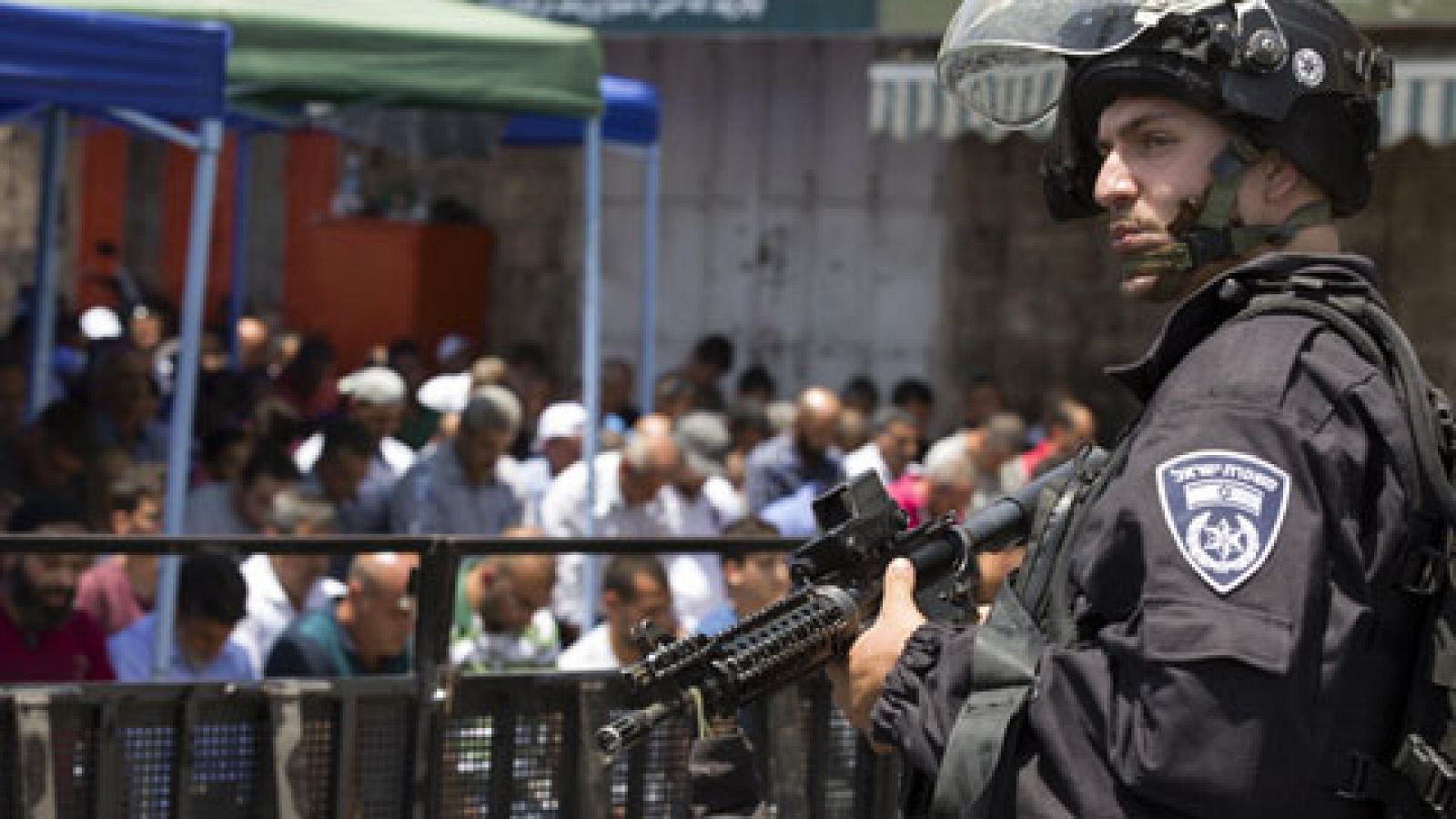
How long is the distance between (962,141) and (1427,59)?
11.3 feet

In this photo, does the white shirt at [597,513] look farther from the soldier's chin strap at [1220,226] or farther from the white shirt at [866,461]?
the soldier's chin strap at [1220,226]

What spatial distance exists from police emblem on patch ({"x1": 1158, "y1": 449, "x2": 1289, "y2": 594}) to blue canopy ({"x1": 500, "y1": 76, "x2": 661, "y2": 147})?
391 inches

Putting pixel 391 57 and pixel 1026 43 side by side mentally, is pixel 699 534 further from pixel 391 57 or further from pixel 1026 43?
pixel 1026 43

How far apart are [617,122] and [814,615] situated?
9.65 meters

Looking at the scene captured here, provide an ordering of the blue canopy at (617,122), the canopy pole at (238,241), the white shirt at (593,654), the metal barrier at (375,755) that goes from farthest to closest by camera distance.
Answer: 1. the canopy pole at (238,241)
2. the blue canopy at (617,122)
3. the white shirt at (593,654)
4. the metal barrier at (375,755)

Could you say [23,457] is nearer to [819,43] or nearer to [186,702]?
[186,702]

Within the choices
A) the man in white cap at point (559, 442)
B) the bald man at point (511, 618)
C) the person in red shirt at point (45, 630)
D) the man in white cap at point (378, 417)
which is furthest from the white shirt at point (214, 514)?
the person in red shirt at point (45, 630)

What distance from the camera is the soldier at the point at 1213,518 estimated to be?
2752 mm

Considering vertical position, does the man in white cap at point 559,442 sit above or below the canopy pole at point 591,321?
below

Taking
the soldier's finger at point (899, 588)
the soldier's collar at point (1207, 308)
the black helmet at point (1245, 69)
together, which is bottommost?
the soldier's finger at point (899, 588)

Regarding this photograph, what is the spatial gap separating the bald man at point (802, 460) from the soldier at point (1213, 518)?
784 centimetres

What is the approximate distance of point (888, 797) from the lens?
17.6 ft

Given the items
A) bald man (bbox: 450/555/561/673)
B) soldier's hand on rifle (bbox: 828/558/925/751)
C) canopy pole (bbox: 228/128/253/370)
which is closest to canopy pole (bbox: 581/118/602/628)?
bald man (bbox: 450/555/561/673)

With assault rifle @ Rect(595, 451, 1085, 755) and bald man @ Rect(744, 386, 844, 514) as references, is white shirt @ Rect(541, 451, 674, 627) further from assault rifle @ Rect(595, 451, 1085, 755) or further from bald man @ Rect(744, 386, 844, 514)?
assault rifle @ Rect(595, 451, 1085, 755)
